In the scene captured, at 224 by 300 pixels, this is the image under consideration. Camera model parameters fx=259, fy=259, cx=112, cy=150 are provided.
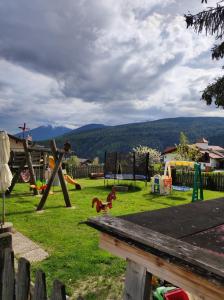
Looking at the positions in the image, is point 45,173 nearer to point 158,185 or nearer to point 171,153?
point 158,185

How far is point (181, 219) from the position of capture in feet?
8.10

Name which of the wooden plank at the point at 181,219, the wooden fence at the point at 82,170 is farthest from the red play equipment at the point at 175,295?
the wooden fence at the point at 82,170

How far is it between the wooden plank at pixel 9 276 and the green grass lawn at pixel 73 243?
1.88m

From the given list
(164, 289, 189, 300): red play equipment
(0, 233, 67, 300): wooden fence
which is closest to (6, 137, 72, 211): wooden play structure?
(164, 289, 189, 300): red play equipment

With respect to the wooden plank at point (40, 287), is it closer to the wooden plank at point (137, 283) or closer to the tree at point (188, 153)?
the wooden plank at point (137, 283)

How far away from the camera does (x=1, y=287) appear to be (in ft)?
8.61

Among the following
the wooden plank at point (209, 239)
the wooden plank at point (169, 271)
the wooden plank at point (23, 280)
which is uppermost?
the wooden plank at point (209, 239)

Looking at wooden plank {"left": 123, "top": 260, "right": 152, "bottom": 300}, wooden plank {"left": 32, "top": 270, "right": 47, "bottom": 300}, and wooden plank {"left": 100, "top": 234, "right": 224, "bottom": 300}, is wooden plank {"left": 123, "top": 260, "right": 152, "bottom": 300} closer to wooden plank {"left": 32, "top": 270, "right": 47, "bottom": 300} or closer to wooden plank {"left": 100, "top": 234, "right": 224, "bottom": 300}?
wooden plank {"left": 100, "top": 234, "right": 224, "bottom": 300}

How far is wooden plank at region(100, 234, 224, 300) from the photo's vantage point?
1.42 meters

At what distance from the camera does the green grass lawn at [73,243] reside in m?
4.50

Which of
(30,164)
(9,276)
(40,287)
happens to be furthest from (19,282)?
(30,164)

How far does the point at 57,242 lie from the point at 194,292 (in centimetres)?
561

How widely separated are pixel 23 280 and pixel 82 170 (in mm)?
26556

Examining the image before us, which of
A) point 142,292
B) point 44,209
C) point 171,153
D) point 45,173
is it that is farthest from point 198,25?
point 171,153
